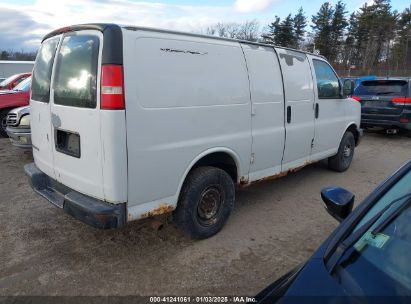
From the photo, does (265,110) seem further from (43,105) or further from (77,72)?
(43,105)

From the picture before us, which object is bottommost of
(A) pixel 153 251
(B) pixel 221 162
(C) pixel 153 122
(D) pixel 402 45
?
(A) pixel 153 251

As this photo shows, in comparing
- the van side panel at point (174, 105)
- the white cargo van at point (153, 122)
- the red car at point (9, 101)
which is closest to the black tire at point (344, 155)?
the white cargo van at point (153, 122)

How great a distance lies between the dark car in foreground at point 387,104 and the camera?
9.59 meters

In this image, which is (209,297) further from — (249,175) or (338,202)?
(249,175)

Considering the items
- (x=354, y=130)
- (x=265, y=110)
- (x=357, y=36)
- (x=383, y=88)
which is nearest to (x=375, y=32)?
(x=357, y=36)

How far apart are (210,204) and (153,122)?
4.09 ft

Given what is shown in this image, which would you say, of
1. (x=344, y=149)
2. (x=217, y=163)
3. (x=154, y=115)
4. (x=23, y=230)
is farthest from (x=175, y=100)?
(x=344, y=149)

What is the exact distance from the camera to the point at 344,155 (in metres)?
6.60

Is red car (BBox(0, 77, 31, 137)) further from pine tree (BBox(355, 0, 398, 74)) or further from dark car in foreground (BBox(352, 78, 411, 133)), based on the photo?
pine tree (BBox(355, 0, 398, 74))

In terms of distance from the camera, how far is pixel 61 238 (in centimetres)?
388

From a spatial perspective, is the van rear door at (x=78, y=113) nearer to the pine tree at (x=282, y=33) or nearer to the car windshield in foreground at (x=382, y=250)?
the car windshield in foreground at (x=382, y=250)

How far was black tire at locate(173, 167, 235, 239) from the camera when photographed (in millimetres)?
3578

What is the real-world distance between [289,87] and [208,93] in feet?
5.23

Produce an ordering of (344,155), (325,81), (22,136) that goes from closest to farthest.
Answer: (325,81) → (344,155) → (22,136)
